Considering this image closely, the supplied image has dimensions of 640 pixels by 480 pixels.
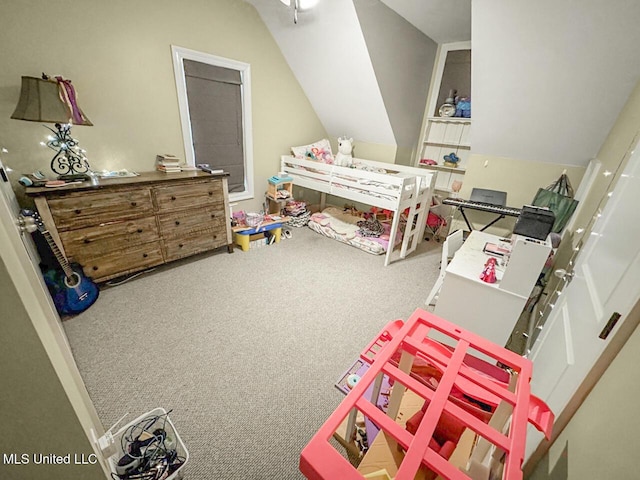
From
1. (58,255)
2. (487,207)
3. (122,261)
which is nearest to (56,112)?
(58,255)

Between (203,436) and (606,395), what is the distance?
4.96 feet

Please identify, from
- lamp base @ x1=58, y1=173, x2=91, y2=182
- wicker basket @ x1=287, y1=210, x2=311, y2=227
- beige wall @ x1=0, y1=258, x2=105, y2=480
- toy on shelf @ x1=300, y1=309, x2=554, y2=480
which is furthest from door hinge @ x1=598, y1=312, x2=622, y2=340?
wicker basket @ x1=287, y1=210, x2=311, y2=227

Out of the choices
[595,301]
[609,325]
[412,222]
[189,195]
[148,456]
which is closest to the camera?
[609,325]

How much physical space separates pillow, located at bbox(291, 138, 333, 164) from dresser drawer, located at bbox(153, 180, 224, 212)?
1442 millimetres

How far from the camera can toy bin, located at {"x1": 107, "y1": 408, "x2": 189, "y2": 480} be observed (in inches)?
38.2

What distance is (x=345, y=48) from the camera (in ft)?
8.46

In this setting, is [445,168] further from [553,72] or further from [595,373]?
[595,373]

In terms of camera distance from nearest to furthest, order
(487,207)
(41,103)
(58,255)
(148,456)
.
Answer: (148,456) → (41,103) → (58,255) → (487,207)

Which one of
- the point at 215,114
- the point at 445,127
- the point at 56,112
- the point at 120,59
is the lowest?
the point at 56,112

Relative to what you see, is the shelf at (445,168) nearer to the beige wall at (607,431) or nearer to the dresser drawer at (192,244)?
the dresser drawer at (192,244)

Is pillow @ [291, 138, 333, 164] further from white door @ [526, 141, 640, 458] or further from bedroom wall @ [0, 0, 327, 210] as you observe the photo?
white door @ [526, 141, 640, 458]

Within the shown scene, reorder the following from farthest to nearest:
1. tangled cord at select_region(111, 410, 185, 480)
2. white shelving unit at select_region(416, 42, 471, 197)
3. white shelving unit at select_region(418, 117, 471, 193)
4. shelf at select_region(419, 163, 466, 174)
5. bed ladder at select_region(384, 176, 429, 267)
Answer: shelf at select_region(419, 163, 466, 174) < white shelving unit at select_region(418, 117, 471, 193) < white shelving unit at select_region(416, 42, 471, 197) < bed ladder at select_region(384, 176, 429, 267) < tangled cord at select_region(111, 410, 185, 480)

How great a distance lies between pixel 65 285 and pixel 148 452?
1.49 metres

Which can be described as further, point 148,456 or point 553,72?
point 553,72
